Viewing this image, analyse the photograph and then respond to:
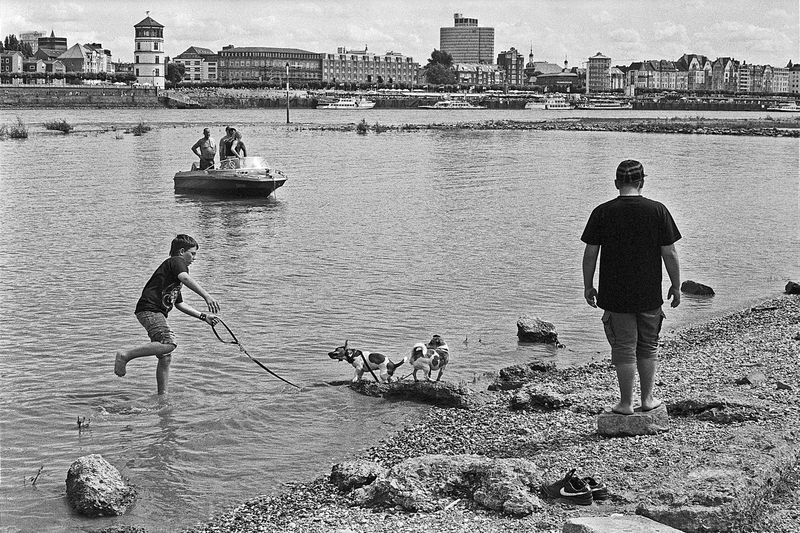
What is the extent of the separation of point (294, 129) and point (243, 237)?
68501 millimetres

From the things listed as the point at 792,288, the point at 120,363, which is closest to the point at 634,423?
the point at 120,363

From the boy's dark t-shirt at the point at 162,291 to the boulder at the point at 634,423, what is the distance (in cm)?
448

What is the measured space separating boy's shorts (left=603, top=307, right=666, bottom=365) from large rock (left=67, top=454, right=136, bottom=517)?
4050mm

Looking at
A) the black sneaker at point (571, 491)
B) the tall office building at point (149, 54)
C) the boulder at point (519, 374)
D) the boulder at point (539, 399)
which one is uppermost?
the tall office building at point (149, 54)

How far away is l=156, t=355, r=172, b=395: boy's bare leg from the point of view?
35.5ft

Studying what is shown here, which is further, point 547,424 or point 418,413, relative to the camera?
point 418,413

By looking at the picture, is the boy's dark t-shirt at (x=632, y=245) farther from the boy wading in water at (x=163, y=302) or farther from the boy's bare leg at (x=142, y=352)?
the boy's bare leg at (x=142, y=352)

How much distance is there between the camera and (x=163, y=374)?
428 inches

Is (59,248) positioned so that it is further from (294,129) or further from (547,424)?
(294,129)

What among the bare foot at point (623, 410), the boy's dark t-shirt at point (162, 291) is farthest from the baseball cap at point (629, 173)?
the boy's dark t-shirt at point (162, 291)

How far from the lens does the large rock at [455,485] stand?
22.5 feet

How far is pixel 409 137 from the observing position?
3142 inches

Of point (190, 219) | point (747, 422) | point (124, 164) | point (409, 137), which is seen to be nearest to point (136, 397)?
point (747, 422)

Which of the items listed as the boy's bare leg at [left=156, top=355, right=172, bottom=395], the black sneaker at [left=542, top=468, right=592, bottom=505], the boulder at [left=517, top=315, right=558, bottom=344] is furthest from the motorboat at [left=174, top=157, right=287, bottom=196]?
the black sneaker at [left=542, top=468, right=592, bottom=505]
